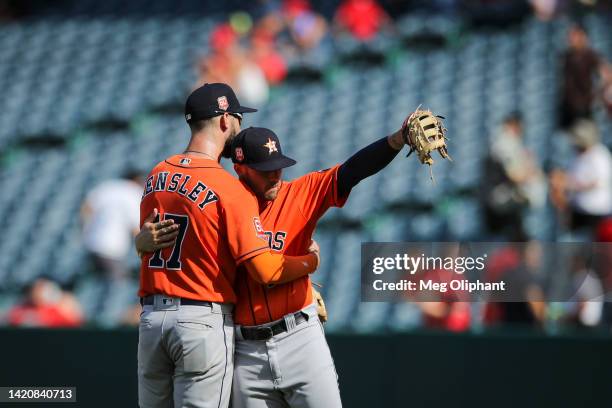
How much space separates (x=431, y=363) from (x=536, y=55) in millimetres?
5980

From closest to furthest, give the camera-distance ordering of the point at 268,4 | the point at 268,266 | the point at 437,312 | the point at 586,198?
the point at 268,266, the point at 437,312, the point at 586,198, the point at 268,4

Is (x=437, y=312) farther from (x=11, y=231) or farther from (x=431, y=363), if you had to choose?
(x=11, y=231)

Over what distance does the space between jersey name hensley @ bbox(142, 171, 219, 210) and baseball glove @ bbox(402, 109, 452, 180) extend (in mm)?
755

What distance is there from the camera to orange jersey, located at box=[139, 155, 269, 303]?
11.9 feet

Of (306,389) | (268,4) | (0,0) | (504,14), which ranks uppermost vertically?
(0,0)

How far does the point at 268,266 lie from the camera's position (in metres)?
3.58

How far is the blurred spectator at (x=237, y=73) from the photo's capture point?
10672mm

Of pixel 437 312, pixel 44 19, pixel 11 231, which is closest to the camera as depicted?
pixel 437 312

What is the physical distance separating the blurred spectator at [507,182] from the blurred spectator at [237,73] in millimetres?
3529

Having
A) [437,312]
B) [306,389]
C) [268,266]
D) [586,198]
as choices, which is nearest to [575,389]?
[437,312]

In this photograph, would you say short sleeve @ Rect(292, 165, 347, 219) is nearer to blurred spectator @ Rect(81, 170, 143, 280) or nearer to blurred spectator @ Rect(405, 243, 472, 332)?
blurred spectator @ Rect(405, 243, 472, 332)

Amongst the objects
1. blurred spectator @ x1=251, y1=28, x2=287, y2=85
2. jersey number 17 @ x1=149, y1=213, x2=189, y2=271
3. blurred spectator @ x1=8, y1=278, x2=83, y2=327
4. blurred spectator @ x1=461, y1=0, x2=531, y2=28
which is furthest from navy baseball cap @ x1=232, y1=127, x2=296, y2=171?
blurred spectator @ x1=461, y1=0, x2=531, y2=28

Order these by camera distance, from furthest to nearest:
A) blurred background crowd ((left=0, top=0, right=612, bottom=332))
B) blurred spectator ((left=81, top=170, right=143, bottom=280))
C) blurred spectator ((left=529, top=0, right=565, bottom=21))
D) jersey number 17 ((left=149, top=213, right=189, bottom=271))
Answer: blurred spectator ((left=529, top=0, right=565, bottom=21)), blurred spectator ((left=81, top=170, right=143, bottom=280)), blurred background crowd ((left=0, top=0, right=612, bottom=332)), jersey number 17 ((left=149, top=213, right=189, bottom=271))

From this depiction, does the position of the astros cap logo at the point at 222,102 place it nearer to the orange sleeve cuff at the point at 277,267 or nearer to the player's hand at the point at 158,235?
the player's hand at the point at 158,235
